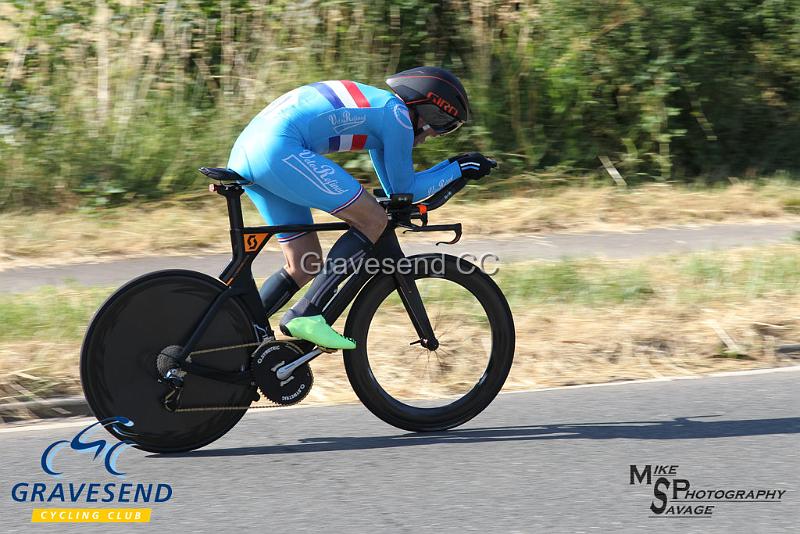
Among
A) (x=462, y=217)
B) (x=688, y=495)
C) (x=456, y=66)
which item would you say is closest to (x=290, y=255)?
(x=688, y=495)

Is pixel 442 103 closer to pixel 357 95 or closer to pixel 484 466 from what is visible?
pixel 357 95

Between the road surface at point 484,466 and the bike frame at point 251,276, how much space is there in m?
0.51

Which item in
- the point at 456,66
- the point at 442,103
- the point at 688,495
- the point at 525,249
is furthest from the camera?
the point at 456,66

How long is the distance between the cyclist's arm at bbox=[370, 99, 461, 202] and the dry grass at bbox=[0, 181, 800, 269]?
446 cm

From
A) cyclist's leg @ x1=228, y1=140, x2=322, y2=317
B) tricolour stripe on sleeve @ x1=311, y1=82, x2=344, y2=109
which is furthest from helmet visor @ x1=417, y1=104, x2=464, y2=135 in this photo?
cyclist's leg @ x1=228, y1=140, x2=322, y2=317

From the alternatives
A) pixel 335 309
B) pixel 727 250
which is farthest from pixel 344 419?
pixel 727 250

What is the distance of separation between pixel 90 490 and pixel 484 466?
5.57ft

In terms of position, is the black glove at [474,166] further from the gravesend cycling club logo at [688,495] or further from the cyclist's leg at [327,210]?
the gravesend cycling club logo at [688,495]

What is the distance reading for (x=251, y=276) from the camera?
542 centimetres

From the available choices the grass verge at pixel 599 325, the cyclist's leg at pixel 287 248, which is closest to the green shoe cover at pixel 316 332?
the cyclist's leg at pixel 287 248

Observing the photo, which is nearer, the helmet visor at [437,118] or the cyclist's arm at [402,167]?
the cyclist's arm at [402,167]

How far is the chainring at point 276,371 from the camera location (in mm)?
5320

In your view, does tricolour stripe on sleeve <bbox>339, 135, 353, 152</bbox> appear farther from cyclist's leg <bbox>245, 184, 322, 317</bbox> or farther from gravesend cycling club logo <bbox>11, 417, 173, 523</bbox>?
gravesend cycling club logo <bbox>11, 417, 173, 523</bbox>

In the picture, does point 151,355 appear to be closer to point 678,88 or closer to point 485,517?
point 485,517
